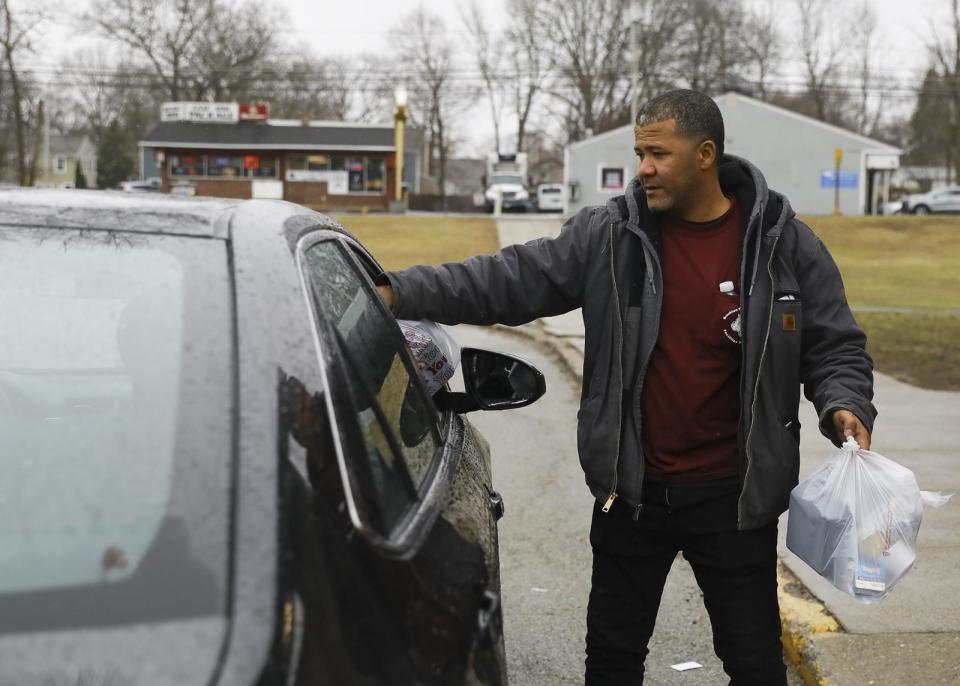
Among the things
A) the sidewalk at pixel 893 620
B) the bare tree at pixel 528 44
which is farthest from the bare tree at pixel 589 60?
the sidewalk at pixel 893 620

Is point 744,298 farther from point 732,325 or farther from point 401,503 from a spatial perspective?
point 401,503

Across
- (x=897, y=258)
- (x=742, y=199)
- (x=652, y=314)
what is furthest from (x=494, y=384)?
(x=897, y=258)

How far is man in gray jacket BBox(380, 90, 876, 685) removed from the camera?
3.03 metres

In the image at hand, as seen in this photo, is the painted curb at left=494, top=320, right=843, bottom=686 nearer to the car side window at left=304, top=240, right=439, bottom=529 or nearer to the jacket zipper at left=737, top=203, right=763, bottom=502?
the jacket zipper at left=737, top=203, right=763, bottom=502

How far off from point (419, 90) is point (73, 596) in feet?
230

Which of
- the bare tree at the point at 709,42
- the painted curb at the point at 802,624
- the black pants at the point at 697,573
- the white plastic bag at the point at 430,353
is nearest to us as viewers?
the black pants at the point at 697,573

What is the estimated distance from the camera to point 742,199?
10.4 feet

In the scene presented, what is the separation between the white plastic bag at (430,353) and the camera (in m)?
3.31

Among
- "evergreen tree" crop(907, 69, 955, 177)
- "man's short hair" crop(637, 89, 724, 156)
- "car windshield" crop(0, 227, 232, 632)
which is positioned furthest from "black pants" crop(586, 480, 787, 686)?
"evergreen tree" crop(907, 69, 955, 177)

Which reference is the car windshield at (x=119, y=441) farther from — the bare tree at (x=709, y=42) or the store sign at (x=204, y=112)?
the bare tree at (x=709, y=42)

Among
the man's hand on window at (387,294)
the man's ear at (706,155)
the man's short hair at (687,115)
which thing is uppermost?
the man's short hair at (687,115)

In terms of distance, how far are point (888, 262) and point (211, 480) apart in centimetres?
3046

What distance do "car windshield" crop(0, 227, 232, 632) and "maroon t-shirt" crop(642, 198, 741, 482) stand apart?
4.71 feet

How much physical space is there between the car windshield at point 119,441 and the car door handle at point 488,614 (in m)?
0.62
